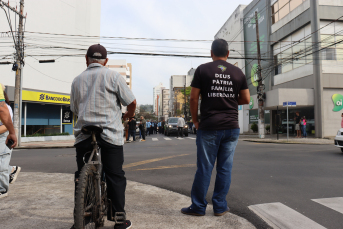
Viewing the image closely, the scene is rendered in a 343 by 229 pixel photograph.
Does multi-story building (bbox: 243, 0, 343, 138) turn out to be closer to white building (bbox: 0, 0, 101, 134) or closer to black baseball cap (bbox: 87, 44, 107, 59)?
white building (bbox: 0, 0, 101, 134)

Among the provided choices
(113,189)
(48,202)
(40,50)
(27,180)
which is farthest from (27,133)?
(113,189)

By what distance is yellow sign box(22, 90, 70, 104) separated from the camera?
2048 cm

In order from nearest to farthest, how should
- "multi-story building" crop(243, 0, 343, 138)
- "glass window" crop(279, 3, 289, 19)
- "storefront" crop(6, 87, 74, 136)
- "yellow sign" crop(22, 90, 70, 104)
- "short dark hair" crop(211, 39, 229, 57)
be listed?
"short dark hair" crop(211, 39, 229, 57) < "multi-story building" crop(243, 0, 343, 138) < "yellow sign" crop(22, 90, 70, 104) < "storefront" crop(6, 87, 74, 136) < "glass window" crop(279, 3, 289, 19)

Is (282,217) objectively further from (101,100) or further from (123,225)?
(101,100)

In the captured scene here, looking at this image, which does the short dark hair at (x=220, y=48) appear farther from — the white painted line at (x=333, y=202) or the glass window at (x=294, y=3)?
the glass window at (x=294, y=3)

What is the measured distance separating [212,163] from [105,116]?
1323 millimetres

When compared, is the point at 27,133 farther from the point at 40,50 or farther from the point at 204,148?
the point at 204,148

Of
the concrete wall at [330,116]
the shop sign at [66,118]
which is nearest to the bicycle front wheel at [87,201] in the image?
the concrete wall at [330,116]

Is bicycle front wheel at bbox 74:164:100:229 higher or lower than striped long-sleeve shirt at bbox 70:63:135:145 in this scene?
lower

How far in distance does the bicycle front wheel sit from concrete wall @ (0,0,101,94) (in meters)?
21.1

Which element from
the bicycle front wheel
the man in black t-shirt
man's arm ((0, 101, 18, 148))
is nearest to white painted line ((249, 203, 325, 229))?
the man in black t-shirt

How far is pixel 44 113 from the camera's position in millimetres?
22547

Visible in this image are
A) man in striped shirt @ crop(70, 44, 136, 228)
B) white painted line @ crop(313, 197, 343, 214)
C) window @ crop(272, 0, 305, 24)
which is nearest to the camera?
man in striped shirt @ crop(70, 44, 136, 228)

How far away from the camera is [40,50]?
24.4m
